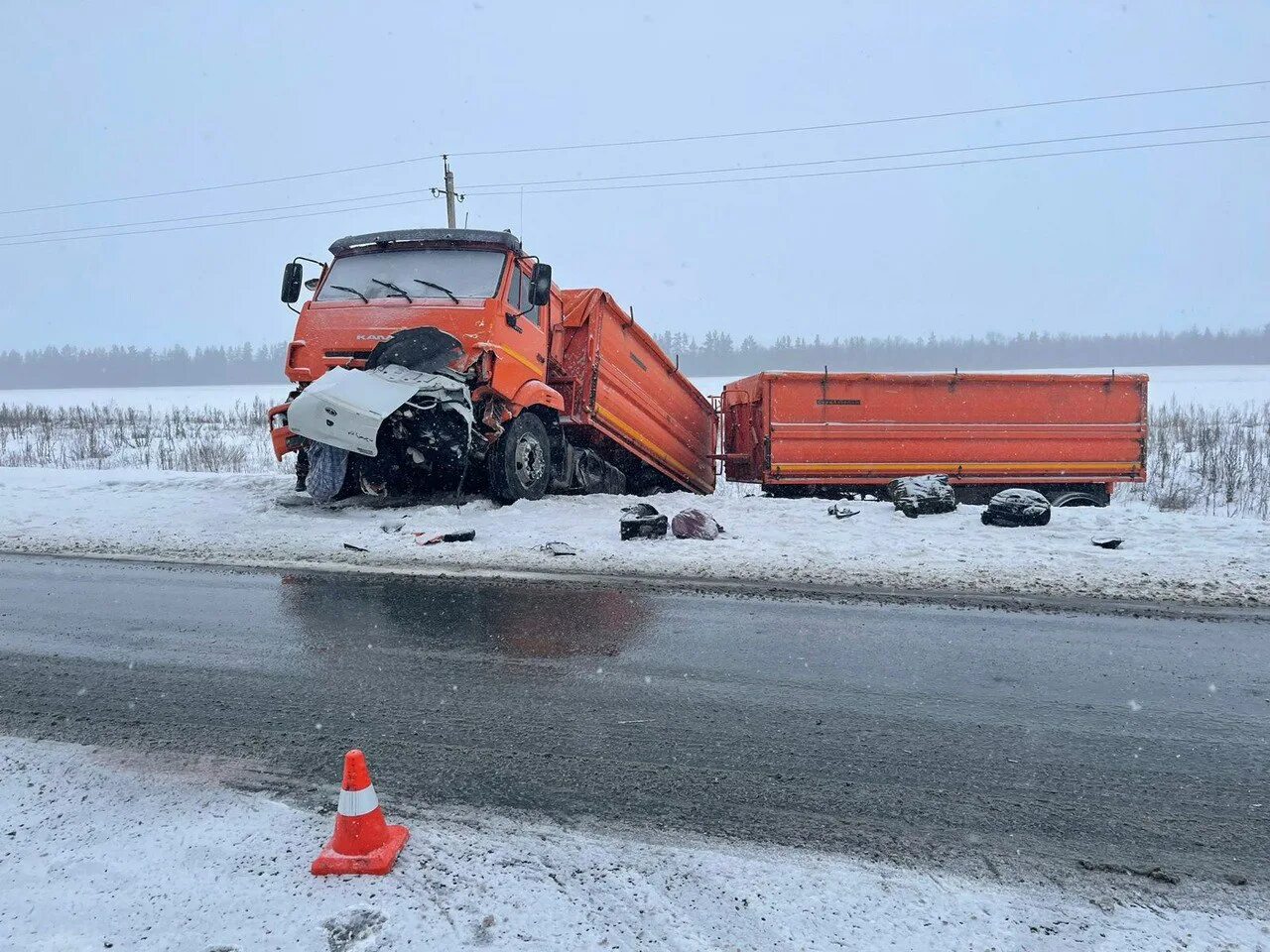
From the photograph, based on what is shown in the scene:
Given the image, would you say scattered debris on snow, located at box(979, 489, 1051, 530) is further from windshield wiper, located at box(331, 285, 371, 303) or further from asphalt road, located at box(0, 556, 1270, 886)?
windshield wiper, located at box(331, 285, 371, 303)

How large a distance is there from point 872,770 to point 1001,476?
9.37 meters

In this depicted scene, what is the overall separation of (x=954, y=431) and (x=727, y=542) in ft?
17.0

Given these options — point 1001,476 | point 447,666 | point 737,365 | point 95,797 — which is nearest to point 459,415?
point 447,666

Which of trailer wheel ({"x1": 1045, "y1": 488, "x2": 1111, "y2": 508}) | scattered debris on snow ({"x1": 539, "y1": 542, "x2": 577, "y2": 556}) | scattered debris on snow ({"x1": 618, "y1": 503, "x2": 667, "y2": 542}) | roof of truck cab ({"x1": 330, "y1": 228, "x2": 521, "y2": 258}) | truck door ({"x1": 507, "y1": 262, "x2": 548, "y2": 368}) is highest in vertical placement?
roof of truck cab ({"x1": 330, "y1": 228, "x2": 521, "y2": 258})

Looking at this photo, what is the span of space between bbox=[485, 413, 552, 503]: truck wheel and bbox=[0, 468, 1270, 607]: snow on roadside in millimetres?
261

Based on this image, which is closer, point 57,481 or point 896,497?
point 896,497

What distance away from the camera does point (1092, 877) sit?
2.21 meters

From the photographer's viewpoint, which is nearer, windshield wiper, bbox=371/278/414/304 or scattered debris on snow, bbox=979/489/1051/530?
scattered debris on snow, bbox=979/489/1051/530

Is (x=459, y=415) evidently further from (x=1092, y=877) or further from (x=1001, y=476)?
(x=1001, y=476)

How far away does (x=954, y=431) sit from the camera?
36.4 ft

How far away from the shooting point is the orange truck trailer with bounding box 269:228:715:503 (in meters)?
7.68

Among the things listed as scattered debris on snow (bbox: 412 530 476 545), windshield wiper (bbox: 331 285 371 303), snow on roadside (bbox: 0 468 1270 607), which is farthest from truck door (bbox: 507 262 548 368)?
scattered debris on snow (bbox: 412 530 476 545)

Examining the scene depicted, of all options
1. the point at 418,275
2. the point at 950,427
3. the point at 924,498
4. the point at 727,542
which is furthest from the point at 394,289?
the point at 950,427

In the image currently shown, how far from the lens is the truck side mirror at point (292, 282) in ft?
28.9
